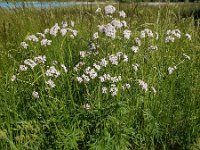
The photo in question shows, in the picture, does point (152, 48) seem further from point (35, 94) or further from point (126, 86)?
point (35, 94)

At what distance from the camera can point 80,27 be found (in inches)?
214

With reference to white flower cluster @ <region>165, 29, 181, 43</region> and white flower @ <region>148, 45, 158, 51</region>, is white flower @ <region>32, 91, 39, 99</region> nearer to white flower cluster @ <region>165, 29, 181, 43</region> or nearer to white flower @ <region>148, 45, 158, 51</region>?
white flower @ <region>148, 45, 158, 51</region>

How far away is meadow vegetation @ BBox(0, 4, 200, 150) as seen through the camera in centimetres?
351

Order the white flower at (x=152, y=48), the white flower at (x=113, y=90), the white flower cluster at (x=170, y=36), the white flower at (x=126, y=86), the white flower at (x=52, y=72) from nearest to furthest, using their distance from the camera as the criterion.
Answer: the white flower at (x=113, y=90) → the white flower at (x=52, y=72) → the white flower at (x=126, y=86) → the white flower at (x=152, y=48) → the white flower cluster at (x=170, y=36)

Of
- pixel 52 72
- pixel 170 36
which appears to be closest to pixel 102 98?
pixel 52 72

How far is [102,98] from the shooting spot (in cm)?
371

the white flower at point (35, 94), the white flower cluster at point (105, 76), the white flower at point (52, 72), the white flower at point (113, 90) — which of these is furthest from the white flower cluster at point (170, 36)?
the white flower at point (35, 94)

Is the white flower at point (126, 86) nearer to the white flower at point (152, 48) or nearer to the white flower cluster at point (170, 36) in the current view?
the white flower at point (152, 48)

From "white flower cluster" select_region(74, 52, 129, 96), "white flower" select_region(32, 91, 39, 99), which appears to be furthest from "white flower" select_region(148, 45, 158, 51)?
"white flower" select_region(32, 91, 39, 99)

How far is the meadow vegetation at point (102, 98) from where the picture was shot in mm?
3510

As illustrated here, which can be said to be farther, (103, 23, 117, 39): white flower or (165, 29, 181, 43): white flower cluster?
(165, 29, 181, 43): white flower cluster

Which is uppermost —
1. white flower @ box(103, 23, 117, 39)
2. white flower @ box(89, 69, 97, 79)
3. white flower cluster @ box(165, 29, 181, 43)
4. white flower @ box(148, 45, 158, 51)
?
white flower @ box(103, 23, 117, 39)

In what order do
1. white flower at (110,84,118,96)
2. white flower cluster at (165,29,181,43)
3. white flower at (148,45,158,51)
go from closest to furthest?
white flower at (110,84,118,96)
white flower at (148,45,158,51)
white flower cluster at (165,29,181,43)

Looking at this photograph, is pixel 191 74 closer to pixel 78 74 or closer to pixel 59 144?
pixel 78 74
